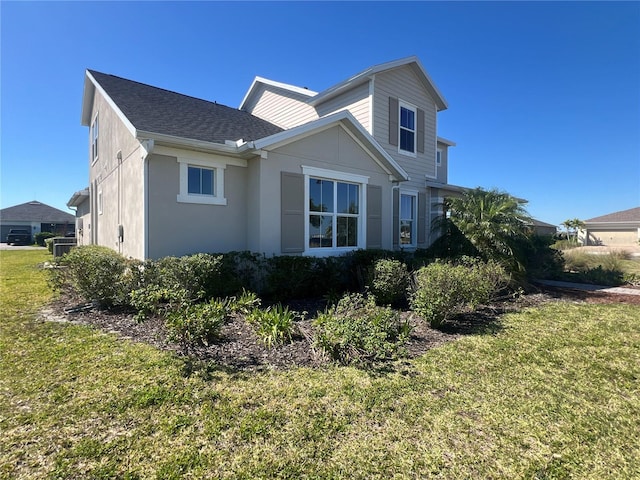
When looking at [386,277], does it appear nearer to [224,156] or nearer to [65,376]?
[224,156]

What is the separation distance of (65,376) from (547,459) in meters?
4.96

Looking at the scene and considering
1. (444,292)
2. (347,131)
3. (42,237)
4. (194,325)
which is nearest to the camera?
(194,325)

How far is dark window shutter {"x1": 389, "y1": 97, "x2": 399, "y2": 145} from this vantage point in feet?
40.8

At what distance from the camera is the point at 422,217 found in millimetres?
13672

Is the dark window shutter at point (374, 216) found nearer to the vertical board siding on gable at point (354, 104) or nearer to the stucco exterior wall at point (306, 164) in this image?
the stucco exterior wall at point (306, 164)

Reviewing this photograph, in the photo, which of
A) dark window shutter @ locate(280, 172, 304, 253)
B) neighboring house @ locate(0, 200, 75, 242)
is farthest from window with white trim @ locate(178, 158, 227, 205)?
neighboring house @ locate(0, 200, 75, 242)

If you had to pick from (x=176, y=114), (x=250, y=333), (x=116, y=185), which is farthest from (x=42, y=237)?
(x=250, y=333)

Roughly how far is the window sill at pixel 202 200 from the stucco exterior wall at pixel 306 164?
1.07 m

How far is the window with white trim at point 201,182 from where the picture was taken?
766cm

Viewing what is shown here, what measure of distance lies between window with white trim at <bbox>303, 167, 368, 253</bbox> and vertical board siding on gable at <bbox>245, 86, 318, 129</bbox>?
5.22 metres

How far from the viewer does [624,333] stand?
230 inches

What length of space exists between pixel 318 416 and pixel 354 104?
11676mm

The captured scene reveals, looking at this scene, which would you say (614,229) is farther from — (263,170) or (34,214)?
(34,214)

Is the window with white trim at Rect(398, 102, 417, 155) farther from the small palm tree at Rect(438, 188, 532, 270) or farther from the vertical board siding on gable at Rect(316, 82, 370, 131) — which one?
the small palm tree at Rect(438, 188, 532, 270)
